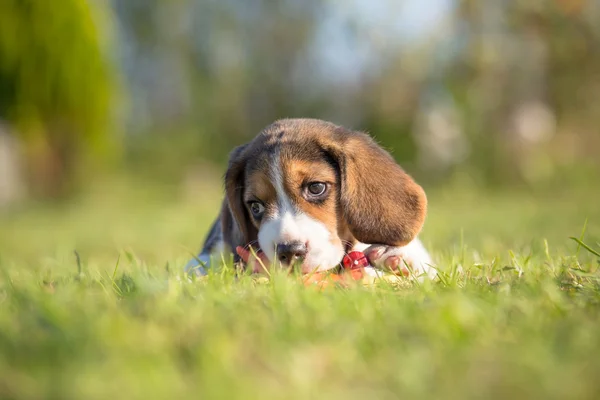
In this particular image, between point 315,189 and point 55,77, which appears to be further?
point 55,77

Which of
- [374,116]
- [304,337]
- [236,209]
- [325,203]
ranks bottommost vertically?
Result: [374,116]

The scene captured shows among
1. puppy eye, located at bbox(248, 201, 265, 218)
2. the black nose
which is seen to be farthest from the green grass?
puppy eye, located at bbox(248, 201, 265, 218)

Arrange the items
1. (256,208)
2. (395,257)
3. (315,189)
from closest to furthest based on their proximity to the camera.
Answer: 1. (395,257)
2. (315,189)
3. (256,208)

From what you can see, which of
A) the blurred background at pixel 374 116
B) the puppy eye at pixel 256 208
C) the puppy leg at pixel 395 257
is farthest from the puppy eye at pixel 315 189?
the blurred background at pixel 374 116

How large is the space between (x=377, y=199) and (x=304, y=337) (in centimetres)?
189

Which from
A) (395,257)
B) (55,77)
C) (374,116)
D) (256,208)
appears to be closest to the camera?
(395,257)

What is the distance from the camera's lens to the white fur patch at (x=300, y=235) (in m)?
3.58

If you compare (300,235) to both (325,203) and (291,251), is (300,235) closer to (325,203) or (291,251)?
(291,251)

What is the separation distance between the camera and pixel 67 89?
47.7 ft

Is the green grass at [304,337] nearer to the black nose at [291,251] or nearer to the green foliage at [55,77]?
the black nose at [291,251]

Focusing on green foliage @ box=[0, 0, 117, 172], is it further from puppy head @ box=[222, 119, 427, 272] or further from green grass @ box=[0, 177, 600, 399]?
green grass @ box=[0, 177, 600, 399]

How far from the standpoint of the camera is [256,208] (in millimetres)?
4125

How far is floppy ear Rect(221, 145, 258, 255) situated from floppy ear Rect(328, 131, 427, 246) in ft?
2.29

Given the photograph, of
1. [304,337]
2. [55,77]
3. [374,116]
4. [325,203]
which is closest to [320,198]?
[325,203]
